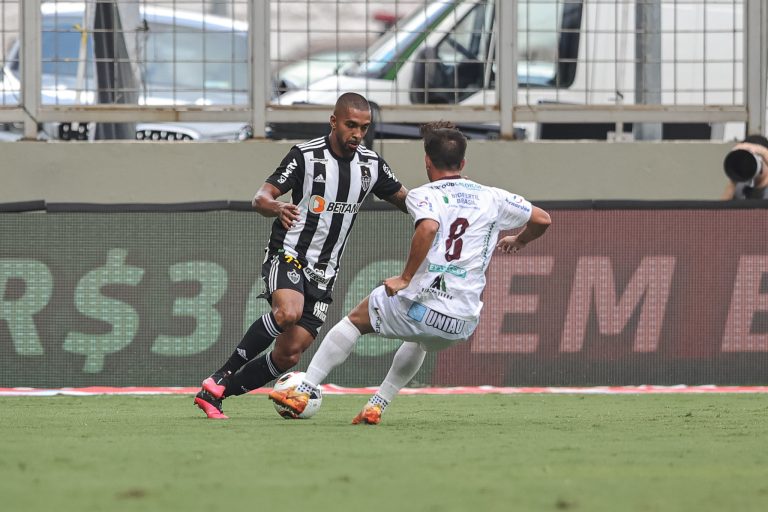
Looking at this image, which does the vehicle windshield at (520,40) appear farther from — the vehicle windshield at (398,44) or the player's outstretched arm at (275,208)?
the player's outstretched arm at (275,208)

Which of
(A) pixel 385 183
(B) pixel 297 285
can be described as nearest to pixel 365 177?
(A) pixel 385 183

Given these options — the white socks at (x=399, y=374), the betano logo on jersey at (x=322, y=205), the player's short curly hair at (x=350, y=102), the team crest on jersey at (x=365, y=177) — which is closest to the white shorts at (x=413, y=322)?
the white socks at (x=399, y=374)

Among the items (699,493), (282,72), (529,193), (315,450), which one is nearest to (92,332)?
(282,72)

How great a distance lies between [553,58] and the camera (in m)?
12.0

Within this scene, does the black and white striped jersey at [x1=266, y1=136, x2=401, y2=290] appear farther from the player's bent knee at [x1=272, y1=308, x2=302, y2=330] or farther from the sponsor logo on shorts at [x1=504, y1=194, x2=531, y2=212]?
the sponsor logo on shorts at [x1=504, y1=194, x2=531, y2=212]

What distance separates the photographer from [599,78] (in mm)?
12031

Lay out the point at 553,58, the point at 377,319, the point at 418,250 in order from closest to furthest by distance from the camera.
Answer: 1. the point at 418,250
2. the point at 377,319
3. the point at 553,58

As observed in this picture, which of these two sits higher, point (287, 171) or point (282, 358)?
point (287, 171)

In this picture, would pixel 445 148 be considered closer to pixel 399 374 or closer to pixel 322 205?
pixel 322 205

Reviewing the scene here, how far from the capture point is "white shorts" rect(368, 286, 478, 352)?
731 centimetres

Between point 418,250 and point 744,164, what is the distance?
17.8 ft

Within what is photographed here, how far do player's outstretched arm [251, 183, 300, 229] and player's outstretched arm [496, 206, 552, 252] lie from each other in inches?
44.1

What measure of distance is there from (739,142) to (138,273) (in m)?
5.03

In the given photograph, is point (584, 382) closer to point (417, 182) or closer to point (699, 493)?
point (417, 182)
